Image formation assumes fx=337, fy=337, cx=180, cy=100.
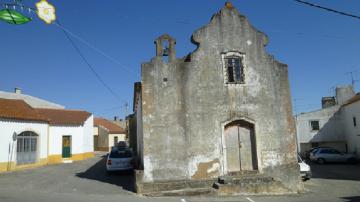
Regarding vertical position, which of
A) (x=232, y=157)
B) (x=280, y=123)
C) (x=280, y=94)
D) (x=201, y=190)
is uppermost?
(x=280, y=94)

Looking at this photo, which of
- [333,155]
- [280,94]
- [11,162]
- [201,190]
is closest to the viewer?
[201,190]

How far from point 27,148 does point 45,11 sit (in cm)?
1903

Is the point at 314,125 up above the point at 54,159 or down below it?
above

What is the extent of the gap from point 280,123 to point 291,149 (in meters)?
1.32

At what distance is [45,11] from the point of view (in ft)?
33.8

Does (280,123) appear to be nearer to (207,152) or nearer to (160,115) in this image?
(207,152)

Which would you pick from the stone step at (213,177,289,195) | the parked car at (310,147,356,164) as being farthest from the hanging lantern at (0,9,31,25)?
the parked car at (310,147,356,164)

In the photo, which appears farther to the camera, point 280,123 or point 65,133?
point 65,133

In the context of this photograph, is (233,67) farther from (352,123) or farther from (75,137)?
(352,123)

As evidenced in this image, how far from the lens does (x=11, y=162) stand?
24312 millimetres

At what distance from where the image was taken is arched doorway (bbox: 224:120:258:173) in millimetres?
15594

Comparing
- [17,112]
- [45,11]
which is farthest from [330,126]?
[45,11]

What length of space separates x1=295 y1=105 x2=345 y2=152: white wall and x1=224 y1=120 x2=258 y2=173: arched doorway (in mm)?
24183

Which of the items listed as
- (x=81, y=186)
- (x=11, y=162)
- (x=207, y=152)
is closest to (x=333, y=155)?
(x=207, y=152)
